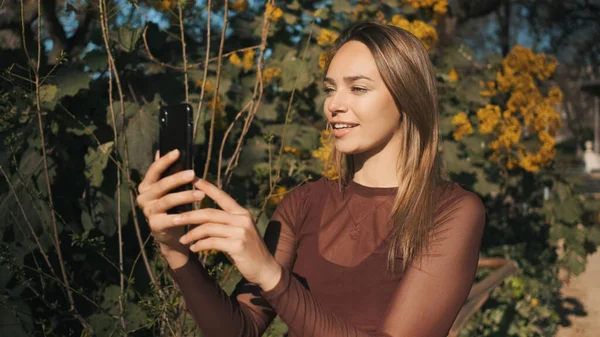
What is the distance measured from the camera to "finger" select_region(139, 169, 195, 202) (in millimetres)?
1120

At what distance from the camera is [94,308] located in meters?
2.29

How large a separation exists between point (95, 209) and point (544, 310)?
12.8 feet

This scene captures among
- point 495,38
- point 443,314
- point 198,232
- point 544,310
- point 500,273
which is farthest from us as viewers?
point 495,38

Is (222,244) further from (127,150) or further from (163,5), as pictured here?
(163,5)

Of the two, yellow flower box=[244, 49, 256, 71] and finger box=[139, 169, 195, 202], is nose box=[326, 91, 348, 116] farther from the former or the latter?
yellow flower box=[244, 49, 256, 71]

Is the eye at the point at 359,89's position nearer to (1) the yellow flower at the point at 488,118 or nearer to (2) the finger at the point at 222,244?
(2) the finger at the point at 222,244

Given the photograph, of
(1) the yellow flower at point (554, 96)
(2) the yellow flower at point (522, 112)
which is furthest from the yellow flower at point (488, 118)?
(1) the yellow flower at point (554, 96)

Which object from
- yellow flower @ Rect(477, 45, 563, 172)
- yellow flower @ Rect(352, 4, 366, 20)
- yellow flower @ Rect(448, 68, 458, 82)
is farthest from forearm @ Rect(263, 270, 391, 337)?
yellow flower @ Rect(477, 45, 563, 172)

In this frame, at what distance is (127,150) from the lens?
2086mm

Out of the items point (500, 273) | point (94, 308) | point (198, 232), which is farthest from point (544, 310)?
point (198, 232)

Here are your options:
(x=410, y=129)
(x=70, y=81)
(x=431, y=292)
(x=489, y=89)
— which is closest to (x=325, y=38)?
(x=70, y=81)

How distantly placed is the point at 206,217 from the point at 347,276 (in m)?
0.53

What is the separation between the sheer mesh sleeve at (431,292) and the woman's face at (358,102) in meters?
0.26

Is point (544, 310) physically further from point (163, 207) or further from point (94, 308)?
point (163, 207)
